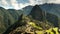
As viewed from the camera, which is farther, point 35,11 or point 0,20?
point 0,20

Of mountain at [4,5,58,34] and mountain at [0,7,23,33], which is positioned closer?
mountain at [4,5,58,34]

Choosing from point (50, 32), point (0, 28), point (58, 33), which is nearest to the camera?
point (50, 32)

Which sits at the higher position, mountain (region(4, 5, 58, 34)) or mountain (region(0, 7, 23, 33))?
mountain (region(4, 5, 58, 34))

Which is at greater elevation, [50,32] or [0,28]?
[50,32]

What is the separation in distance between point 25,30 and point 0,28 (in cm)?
7390

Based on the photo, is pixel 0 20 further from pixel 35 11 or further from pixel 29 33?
pixel 29 33

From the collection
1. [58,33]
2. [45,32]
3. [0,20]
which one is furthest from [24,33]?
[0,20]

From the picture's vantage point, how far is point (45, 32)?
4769 cm

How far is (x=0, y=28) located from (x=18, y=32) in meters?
71.1

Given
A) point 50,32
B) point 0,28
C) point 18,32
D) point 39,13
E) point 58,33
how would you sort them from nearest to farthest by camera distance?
point 50,32, point 58,33, point 18,32, point 39,13, point 0,28

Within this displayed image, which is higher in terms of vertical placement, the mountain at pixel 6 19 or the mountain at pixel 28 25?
the mountain at pixel 28 25

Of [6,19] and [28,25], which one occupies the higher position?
[28,25]

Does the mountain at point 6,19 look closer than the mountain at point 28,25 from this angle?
No

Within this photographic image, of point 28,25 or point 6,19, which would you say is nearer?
point 28,25
